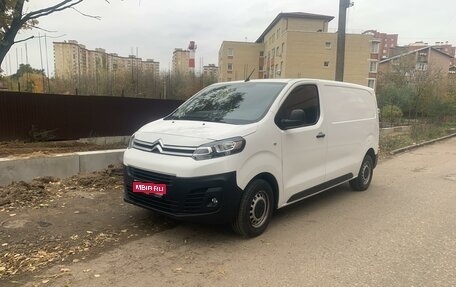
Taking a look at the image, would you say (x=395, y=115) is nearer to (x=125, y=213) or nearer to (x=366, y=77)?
(x=125, y=213)

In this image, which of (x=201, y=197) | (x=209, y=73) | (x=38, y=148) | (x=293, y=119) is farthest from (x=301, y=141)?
(x=209, y=73)

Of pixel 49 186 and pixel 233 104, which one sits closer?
pixel 233 104

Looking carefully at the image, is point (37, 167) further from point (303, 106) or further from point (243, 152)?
point (303, 106)

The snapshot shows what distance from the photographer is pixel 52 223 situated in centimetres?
489

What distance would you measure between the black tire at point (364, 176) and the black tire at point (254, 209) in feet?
9.72

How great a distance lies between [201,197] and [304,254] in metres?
1.29

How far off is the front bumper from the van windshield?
849 millimetres

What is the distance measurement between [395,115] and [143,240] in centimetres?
2063

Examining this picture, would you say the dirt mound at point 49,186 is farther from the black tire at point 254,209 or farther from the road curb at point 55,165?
the black tire at point 254,209

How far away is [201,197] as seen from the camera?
418 centimetres

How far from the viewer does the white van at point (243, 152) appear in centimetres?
419

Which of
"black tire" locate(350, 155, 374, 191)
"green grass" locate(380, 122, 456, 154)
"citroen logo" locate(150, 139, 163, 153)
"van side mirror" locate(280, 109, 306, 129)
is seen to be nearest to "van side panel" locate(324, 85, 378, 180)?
"black tire" locate(350, 155, 374, 191)

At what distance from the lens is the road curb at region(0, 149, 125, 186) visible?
265 inches

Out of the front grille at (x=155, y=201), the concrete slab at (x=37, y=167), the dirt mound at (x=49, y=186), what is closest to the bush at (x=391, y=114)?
the dirt mound at (x=49, y=186)
